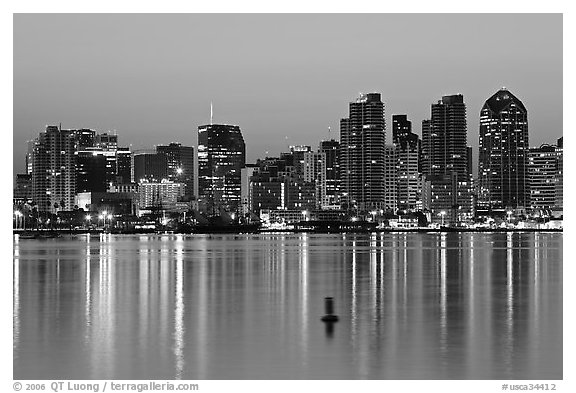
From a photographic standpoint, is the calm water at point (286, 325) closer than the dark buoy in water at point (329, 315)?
Yes

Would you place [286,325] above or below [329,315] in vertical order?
below

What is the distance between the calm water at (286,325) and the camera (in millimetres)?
18016

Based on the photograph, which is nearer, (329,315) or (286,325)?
(286,325)

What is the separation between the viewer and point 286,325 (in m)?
24.6

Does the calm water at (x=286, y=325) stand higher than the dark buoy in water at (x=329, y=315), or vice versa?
the dark buoy in water at (x=329, y=315)

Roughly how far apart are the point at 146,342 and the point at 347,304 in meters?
10.1

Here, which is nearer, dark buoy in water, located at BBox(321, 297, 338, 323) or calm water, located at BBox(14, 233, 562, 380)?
calm water, located at BBox(14, 233, 562, 380)

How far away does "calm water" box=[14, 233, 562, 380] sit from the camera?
18.0 metres

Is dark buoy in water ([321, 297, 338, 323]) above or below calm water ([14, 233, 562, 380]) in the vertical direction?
above
